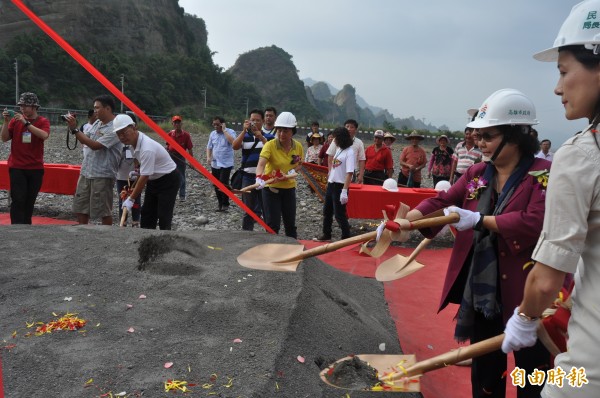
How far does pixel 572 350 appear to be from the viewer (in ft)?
3.81

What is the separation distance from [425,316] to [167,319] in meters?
2.12

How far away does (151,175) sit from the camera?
13.4 feet

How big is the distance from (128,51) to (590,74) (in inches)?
2120

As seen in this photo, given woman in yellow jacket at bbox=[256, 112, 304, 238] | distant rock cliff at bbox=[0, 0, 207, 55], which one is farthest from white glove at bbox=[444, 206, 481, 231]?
distant rock cliff at bbox=[0, 0, 207, 55]

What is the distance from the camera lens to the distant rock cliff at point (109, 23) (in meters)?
44.2

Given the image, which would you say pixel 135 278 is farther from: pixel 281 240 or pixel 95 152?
pixel 95 152

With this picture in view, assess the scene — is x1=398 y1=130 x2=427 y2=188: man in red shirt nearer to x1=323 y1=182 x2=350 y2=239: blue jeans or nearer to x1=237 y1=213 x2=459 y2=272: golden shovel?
x1=323 y1=182 x2=350 y2=239: blue jeans

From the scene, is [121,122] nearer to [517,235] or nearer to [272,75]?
[517,235]

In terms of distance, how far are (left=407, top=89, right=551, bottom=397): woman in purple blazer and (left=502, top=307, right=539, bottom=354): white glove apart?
0.57m

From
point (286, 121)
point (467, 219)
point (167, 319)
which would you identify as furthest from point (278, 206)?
point (467, 219)

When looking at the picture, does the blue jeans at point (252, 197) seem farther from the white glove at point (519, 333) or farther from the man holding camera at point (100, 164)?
the white glove at point (519, 333)

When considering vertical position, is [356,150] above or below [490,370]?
above

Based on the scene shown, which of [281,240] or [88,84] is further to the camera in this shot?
[88,84]

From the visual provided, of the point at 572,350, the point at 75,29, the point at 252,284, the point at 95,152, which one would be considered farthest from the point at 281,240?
the point at 75,29
